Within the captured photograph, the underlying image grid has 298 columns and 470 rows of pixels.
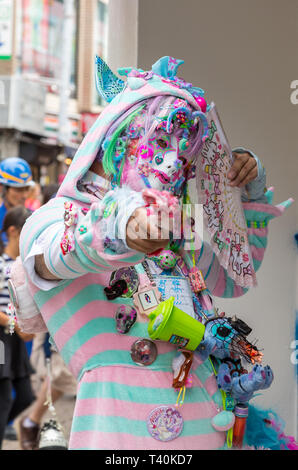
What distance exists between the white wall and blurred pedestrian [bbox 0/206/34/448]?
4.83ft

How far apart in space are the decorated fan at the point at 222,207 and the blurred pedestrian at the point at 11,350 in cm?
183

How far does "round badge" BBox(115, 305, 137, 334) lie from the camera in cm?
151

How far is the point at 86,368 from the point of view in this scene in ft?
4.90

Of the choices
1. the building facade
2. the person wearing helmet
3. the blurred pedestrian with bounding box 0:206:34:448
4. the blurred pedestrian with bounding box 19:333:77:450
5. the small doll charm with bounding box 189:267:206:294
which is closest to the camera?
the small doll charm with bounding box 189:267:206:294

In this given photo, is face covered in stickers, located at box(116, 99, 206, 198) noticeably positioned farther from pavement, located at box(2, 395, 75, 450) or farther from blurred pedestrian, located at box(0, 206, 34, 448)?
pavement, located at box(2, 395, 75, 450)

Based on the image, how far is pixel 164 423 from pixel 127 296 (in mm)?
289

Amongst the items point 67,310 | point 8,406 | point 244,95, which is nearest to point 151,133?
point 67,310

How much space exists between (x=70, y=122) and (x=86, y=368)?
15852 mm

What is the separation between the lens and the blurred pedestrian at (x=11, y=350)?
11.6ft

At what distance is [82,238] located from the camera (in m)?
1.22

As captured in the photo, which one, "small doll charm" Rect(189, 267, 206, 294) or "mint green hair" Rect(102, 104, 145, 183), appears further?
"small doll charm" Rect(189, 267, 206, 294)

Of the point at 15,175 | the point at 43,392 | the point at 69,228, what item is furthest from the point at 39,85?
the point at 69,228

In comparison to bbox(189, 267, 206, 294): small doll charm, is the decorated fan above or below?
above

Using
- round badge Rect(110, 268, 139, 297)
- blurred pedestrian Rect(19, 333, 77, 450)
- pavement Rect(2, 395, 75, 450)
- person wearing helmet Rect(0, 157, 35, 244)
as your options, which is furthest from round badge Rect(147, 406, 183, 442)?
person wearing helmet Rect(0, 157, 35, 244)
